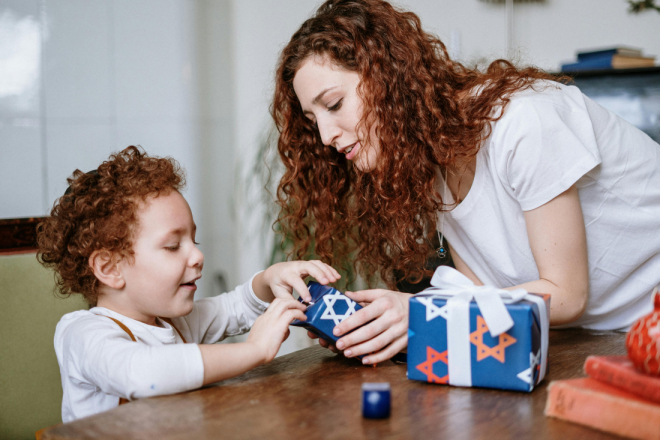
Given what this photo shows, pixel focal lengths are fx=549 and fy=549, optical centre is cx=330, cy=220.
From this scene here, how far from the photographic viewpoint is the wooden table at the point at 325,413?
64cm

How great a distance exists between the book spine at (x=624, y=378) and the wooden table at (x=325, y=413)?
6 centimetres

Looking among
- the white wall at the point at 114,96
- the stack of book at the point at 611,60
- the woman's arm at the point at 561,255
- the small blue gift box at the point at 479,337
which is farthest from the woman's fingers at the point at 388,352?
the stack of book at the point at 611,60

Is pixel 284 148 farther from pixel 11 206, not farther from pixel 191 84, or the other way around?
pixel 191 84

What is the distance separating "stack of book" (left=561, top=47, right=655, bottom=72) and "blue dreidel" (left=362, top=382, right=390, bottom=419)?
2.35 metres

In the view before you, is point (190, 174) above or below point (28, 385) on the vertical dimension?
above

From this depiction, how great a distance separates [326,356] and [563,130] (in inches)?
25.2

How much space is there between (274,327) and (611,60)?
2360mm

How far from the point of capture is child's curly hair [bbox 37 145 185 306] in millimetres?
1053

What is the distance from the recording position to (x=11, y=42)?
200 centimetres

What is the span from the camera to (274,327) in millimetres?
927

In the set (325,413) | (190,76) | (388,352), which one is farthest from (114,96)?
(325,413)

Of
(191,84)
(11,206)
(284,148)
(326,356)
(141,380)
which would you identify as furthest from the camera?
(191,84)

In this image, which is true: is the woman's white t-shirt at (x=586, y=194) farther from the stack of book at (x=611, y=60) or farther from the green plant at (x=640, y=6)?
the green plant at (x=640, y=6)

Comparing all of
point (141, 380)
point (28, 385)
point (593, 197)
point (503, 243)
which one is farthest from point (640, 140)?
point (28, 385)
